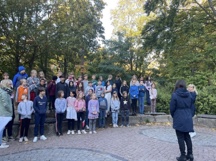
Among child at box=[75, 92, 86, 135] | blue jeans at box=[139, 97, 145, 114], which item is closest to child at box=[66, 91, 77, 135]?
child at box=[75, 92, 86, 135]

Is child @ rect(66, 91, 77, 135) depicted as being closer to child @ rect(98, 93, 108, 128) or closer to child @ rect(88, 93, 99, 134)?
child @ rect(88, 93, 99, 134)

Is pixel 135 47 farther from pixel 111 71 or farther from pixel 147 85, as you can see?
pixel 147 85

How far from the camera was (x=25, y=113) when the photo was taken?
26.9 feet

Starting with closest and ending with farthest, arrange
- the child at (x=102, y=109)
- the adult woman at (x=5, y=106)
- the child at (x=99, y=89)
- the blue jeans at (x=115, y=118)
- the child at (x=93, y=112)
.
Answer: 1. the adult woman at (x=5, y=106)
2. the child at (x=93, y=112)
3. the child at (x=102, y=109)
4. the blue jeans at (x=115, y=118)
5. the child at (x=99, y=89)


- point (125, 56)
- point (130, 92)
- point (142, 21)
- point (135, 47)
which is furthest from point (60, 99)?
point (142, 21)

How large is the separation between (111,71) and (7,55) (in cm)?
869

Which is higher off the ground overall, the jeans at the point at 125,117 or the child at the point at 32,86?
the child at the point at 32,86

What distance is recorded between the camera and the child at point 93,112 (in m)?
9.61

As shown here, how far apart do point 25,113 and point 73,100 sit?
6.61ft

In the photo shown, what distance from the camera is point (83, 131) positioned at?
949 cm

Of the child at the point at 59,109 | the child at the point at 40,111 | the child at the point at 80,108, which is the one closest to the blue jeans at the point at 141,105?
the child at the point at 80,108

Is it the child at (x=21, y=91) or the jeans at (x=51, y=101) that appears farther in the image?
the jeans at (x=51, y=101)

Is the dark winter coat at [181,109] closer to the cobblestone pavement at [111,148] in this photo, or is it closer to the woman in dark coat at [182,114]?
the woman in dark coat at [182,114]

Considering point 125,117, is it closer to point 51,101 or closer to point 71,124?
point 71,124
